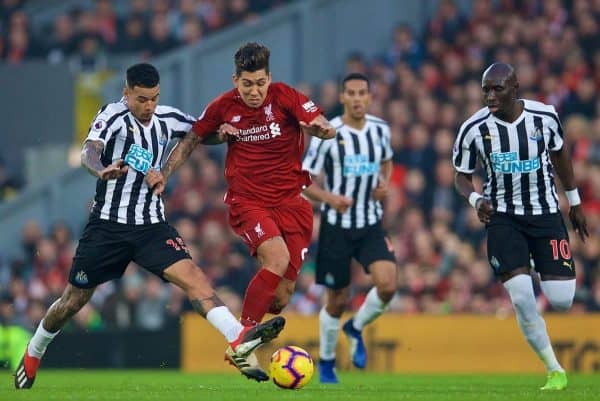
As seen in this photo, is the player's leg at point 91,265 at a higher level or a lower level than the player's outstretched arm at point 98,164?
lower

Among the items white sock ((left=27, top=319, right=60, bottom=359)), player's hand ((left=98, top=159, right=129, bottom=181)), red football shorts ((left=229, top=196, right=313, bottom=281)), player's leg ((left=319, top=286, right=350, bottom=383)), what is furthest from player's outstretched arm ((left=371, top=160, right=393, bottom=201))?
player's hand ((left=98, top=159, right=129, bottom=181))

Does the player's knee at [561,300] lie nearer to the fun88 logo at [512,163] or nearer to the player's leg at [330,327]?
the fun88 logo at [512,163]

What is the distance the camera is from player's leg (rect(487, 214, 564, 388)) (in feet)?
37.0

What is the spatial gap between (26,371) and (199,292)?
1.61m

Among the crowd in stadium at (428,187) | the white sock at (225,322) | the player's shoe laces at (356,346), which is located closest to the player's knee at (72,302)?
the white sock at (225,322)

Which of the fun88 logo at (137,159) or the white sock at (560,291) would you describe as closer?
the fun88 logo at (137,159)

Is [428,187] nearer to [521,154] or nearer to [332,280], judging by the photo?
[332,280]

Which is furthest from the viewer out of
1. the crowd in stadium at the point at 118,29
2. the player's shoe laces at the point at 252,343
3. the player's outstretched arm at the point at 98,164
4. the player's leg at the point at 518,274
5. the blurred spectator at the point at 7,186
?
the crowd in stadium at the point at 118,29

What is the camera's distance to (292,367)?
1032 cm

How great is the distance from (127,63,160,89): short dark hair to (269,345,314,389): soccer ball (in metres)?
2.10

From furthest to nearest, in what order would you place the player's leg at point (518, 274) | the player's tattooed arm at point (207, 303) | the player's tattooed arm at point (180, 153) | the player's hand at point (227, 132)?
the player's leg at point (518, 274)
the player's hand at point (227, 132)
the player's tattooed arm at point (180, 153)
the player's tattooed arm at point (207, 303)

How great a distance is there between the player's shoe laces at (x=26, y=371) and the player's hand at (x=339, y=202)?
2958 mm

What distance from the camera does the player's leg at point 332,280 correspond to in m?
13.3

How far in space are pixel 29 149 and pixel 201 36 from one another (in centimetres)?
314
